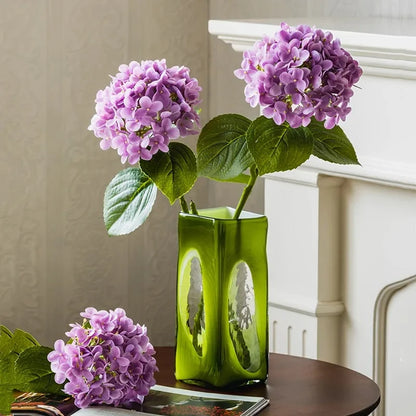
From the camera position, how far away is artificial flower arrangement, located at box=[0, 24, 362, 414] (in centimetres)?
132

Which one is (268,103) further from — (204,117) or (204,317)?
(204,117)

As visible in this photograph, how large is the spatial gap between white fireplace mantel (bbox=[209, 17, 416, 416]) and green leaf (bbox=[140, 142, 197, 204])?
563 mm

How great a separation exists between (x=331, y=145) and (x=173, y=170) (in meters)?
0.22

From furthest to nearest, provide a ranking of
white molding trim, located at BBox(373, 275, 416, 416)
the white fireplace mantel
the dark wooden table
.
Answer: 1. white molding trim, located at BBox(373, 275, 416, 416)
2. the white fireplace mantel
3. the dark wooden table

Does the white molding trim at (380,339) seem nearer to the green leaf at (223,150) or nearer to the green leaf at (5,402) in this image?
the green leaf at (223,150)

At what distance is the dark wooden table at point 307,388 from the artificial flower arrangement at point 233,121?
12.5 inches

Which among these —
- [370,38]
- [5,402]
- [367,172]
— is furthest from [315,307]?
[5,402]

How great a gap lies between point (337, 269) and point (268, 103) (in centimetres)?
86

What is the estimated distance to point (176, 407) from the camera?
4.58 ft

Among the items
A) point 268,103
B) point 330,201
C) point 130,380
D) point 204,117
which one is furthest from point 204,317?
point 204,117

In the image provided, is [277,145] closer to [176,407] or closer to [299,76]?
[299,76]

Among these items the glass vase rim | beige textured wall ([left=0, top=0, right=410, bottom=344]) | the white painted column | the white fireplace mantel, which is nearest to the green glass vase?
the glass vase rim

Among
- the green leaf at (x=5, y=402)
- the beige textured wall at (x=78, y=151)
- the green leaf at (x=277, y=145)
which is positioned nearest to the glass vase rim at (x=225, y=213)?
the green leaf at (x=277, y=145)

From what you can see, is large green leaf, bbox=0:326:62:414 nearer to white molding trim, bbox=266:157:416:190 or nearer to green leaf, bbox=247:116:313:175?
green leaf, bbox=247:116:313:175
